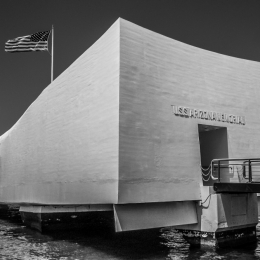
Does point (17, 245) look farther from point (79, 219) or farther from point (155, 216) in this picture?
point (155, 216)

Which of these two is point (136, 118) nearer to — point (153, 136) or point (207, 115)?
point (153, 136)

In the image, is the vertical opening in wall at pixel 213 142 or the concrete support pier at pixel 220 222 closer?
the concrete support pier at pixel 220 222

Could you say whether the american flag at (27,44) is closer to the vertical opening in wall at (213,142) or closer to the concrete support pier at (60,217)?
the concrete support pier at (60,217)

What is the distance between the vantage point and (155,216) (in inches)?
471

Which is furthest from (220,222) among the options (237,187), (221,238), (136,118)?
(136,118)

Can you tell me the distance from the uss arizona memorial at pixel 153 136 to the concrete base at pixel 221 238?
0.13 feet

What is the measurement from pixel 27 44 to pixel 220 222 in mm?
14175

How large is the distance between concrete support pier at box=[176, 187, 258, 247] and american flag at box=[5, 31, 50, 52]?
1241cm

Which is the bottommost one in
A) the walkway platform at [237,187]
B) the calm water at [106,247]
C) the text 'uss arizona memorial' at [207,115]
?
the calm water at [106,247]

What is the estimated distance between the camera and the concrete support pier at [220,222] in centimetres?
1246

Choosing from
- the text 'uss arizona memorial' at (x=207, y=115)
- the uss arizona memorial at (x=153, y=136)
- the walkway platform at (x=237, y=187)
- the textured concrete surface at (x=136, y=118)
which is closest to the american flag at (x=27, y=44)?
the textured concrete surface at (x=136, y=118)

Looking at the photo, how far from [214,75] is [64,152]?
7.51 m

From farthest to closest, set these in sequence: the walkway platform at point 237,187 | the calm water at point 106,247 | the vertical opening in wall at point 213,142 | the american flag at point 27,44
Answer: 1. the american flag at point 27,44
2. the vertical opening in wall at point 213,142
3. the calm water at point 106,247
4. the walkway platform at point 237,187

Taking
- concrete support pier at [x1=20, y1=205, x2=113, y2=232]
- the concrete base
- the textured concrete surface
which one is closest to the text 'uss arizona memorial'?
the textured concrete surface
